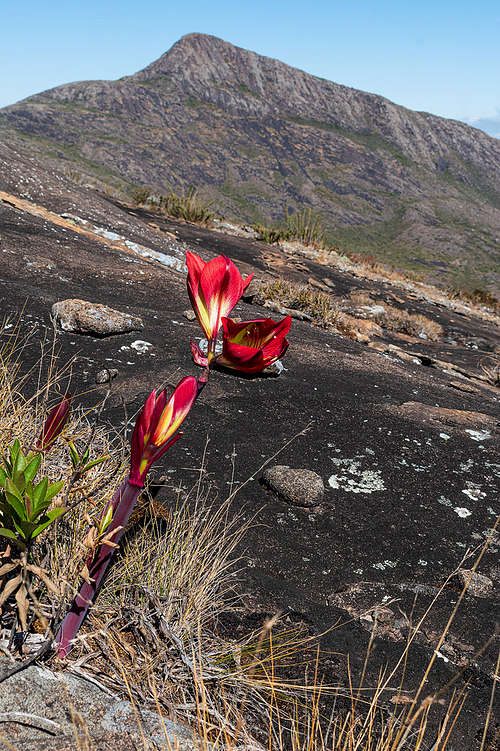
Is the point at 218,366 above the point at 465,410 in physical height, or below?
above

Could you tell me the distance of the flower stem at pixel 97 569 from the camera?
1.04 meters

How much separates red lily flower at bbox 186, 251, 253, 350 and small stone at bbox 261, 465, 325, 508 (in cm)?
170

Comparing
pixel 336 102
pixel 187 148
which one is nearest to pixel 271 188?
pixel 187 148

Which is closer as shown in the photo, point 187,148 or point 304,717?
point 304,717

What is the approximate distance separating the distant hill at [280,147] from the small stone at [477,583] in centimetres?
9726

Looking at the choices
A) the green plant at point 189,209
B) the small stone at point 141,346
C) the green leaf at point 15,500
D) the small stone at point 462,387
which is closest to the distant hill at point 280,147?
the green plant at point 189,209

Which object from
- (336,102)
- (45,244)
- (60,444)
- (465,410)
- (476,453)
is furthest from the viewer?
(336,102)

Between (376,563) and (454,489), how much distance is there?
962 millimetres

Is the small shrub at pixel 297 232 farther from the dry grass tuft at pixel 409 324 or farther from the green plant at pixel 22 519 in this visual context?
the green plant at pixel 22 519

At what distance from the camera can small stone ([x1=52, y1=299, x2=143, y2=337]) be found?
3.81 metres

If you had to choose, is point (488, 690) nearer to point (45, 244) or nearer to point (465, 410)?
point (465, 410)

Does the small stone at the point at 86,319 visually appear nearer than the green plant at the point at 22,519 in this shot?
No

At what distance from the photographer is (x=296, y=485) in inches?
99.3

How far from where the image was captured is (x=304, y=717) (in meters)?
1.37
